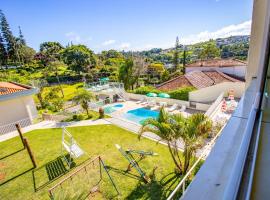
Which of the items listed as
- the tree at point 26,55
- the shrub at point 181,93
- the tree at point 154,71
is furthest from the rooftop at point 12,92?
the tree at point 26,55

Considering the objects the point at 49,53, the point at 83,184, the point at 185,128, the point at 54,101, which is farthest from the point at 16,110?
the point at 49,53

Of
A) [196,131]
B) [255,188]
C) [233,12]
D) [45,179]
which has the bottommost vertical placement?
[45,179]

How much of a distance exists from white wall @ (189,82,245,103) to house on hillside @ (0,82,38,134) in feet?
48.5

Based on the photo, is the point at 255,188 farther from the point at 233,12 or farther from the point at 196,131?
the point at 196,131

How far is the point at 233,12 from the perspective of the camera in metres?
3.29

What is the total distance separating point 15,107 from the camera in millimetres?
13484

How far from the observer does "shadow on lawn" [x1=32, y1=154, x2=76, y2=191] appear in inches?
285

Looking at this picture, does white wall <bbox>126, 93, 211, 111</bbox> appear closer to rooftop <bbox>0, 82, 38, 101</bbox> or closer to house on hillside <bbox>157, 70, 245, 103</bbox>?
house on hillside <bbox>157, 70, 245, 103</bbox>

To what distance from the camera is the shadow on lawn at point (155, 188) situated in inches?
233

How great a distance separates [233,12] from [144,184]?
6289 mm

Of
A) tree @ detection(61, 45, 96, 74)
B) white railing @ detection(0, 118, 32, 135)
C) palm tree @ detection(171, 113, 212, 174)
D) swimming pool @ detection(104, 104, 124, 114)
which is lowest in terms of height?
swimming pool @ detection(104, 104, 124, 114)

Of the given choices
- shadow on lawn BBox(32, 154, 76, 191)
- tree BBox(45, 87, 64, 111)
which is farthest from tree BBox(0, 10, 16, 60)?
shadow on lawn BBox(32, 154, 76, 191)

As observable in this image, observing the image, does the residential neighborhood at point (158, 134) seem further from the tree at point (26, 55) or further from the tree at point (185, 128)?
the tree at point (26, 55)

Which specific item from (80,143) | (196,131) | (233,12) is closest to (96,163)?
(80,143)
